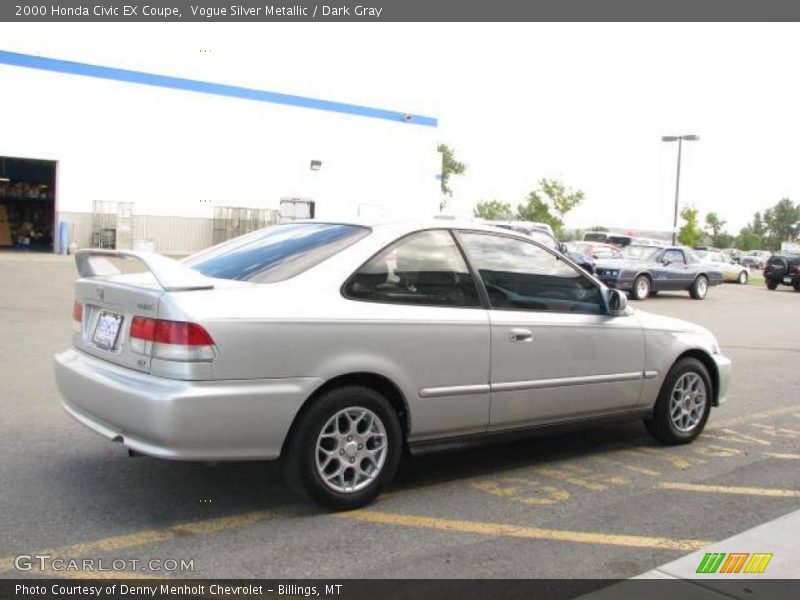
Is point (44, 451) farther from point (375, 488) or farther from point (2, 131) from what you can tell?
point (2, 131)

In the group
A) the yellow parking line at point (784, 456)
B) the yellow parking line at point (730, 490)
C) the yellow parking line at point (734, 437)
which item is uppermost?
the yellow parking line at point (734, 437)

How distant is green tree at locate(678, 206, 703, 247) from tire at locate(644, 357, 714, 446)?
6875 centimetres

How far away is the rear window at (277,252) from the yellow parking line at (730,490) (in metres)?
2.57

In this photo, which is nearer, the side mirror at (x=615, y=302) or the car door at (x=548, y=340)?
the car door at (x=548, y=340)

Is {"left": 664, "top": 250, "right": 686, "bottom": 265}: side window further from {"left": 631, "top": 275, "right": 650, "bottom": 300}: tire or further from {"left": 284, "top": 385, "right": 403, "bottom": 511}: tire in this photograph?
{"left": 284, "top": 385, "right": 403, "bottom": 511}: tire

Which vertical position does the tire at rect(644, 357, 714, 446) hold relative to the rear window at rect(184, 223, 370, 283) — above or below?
below

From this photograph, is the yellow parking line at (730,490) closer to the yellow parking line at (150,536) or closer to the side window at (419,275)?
the side window at (419,275)

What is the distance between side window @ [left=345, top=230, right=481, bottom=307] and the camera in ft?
14.8

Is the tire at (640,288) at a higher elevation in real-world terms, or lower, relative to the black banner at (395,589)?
higher

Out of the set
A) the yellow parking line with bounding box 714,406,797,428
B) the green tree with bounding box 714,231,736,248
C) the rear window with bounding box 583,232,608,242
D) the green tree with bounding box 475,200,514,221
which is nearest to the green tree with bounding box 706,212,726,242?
the green tree with bounding box 714,231,736,248

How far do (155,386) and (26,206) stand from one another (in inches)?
1177

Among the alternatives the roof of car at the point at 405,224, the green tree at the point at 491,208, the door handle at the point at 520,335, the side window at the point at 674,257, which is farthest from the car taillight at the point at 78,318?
the green tree at the point at 491,208

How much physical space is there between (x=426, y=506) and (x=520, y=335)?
1.21 metres

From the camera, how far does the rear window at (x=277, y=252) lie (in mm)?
4426
